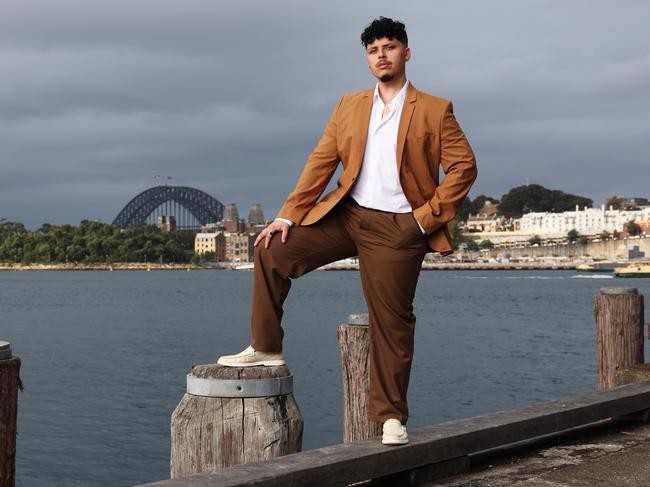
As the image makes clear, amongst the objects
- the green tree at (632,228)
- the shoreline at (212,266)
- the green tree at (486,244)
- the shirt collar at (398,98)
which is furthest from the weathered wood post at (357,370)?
the green tree at (632,228)

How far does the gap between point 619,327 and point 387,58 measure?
11.7 feet

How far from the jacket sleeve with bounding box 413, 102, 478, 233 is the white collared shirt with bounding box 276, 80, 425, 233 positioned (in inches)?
5.1

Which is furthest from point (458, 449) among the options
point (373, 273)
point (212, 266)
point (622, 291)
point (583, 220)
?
point (583, 220)

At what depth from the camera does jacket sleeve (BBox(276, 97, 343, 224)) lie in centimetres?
372

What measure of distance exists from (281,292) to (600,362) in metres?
3.86

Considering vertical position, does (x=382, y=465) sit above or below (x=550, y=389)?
above

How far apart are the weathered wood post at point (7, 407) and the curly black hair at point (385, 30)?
6.31 ft

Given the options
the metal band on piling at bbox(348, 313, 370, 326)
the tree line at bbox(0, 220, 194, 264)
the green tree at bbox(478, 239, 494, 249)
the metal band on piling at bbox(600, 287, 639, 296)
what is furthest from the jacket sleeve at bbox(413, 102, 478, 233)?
the green tree at bbox(478, 239, 494, 249)

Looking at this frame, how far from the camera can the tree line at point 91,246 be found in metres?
167

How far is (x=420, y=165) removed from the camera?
144 inches

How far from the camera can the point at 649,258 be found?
5930 inches

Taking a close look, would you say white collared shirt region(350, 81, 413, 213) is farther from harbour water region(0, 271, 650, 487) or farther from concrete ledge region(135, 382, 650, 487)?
harbour water region(0, 271, 650, 487)

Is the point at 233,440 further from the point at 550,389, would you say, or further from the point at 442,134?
the point at 550,389

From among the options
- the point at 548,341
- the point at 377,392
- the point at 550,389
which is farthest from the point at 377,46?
the point at 548,341
